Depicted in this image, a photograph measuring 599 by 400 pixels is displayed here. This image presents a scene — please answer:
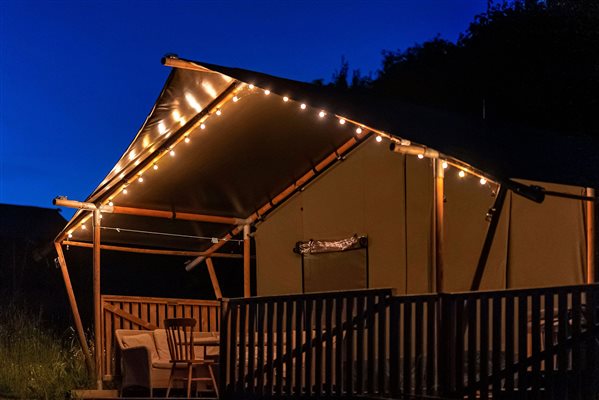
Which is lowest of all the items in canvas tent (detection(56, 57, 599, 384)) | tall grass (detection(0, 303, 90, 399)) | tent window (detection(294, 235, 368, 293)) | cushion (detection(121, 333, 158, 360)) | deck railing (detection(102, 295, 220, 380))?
tall grass (detection(0, 303, 90, 399))

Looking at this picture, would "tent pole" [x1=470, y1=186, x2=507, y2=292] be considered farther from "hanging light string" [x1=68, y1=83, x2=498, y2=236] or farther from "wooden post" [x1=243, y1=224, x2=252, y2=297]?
"wooden post" [x1=243, y1=224, x2=252, y2=297]

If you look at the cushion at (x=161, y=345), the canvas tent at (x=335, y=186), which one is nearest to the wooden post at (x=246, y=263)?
the canvas tent at (x=335, y=186)

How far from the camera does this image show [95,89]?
5972cm

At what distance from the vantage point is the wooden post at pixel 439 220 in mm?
7531

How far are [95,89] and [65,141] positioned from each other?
15.7 feet

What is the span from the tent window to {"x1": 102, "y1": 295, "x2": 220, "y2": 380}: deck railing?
1.42 m

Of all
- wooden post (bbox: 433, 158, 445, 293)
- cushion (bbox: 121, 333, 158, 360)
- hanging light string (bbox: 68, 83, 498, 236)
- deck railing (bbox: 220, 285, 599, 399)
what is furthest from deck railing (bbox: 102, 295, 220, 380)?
wooden post (bbox: 433, 158, 445, 293)

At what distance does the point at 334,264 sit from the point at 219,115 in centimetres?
306

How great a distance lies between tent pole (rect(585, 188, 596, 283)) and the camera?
28.4 ft

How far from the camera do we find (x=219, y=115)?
9.44 m

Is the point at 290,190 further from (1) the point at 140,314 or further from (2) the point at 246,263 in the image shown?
(1) the point at 140,314

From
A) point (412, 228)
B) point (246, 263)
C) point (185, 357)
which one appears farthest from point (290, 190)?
point (185, 357)

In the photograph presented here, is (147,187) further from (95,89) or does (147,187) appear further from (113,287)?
(95,89)

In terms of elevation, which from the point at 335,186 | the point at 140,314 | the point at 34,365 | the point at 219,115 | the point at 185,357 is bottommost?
the point at 34,365
